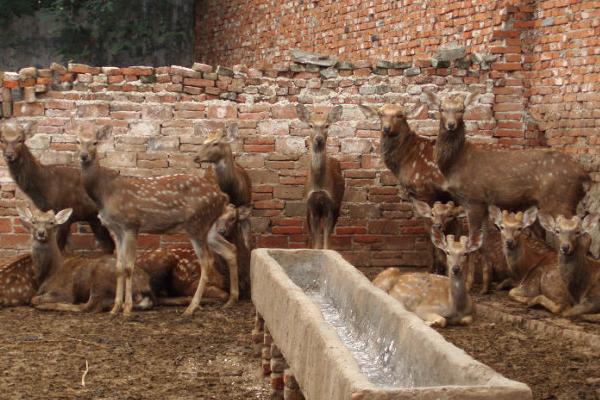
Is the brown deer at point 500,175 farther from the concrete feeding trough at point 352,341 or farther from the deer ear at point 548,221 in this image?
the concrete feeding trough at point 352,341

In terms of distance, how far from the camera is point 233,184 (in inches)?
424

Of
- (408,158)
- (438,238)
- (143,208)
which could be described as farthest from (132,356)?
(408,158)

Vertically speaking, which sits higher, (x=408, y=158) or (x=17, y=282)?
(x=408, y=158)

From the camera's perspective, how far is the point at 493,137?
12305 mm

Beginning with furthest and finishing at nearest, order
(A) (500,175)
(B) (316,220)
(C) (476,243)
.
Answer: (B) (316,220) → (A) (500,175) → (C) (476,243)

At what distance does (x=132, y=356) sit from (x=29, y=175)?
3174mm

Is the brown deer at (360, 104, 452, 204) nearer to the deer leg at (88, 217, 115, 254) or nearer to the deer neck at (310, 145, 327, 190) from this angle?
the deer neck at (310, 145, 327, 190)

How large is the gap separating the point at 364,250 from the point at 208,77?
8.87 ft

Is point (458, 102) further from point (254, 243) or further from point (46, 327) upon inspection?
point (46, 327)

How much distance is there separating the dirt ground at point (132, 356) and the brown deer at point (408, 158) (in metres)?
2.39

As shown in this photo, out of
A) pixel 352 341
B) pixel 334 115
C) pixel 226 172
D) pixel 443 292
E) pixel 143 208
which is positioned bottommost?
pixel 443 292

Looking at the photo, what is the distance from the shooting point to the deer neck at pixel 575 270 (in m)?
9.15

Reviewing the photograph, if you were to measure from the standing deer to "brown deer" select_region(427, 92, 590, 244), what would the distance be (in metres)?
2.08

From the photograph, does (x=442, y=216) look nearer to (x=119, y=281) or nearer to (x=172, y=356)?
(x=119, y=281)
